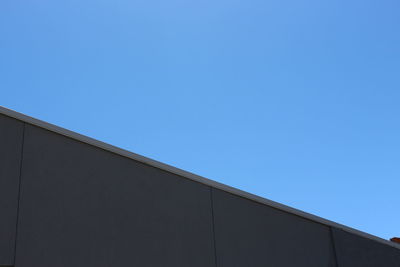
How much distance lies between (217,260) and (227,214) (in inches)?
38.4

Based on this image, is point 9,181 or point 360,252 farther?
point 360,252

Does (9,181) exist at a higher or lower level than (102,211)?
higher

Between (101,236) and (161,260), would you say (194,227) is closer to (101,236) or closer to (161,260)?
(161,260)

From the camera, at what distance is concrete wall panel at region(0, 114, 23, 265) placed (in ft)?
27.2

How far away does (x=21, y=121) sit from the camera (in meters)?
9.05

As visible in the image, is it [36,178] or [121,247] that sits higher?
[36,178]

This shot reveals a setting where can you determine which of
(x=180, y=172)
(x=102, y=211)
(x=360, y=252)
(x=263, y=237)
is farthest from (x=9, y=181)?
(x=360, y=252)

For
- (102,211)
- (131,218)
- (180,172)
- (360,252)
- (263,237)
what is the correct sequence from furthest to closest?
1. (360,252)
2. (263,237)
3. (180,172)
4. (131,218)
5. (102,211)

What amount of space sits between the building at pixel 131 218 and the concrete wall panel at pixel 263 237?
0.02 meters

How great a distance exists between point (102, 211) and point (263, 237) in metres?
3.59

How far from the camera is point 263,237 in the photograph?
1131 cm

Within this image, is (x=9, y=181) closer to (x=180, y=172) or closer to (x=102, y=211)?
(x=102, y=211)

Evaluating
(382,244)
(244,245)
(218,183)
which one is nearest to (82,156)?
(218,183)

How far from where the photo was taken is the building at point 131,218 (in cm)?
869
